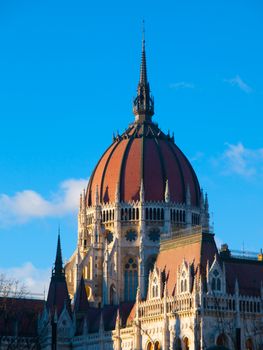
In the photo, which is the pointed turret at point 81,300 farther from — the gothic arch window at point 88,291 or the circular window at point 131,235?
the circular window at point 131,235

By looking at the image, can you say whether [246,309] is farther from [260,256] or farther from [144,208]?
[144,208]

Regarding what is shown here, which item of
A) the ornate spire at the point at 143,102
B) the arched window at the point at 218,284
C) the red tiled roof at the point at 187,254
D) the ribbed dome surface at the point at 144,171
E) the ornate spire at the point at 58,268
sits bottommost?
the arched window at the point at 218,284

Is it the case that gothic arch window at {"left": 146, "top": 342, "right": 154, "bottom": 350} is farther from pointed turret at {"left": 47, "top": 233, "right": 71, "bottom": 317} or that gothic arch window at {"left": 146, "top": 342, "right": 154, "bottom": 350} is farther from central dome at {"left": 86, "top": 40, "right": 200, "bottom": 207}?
central dome at {"left": 86, "top": 40, "right": 200, "bottom": 207}

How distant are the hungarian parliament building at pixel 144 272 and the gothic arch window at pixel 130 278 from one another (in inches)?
4.5

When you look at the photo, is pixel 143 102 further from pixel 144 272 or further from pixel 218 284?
pixel 218 284

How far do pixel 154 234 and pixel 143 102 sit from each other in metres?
20.2

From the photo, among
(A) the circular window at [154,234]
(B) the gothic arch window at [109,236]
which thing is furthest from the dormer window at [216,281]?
(B) the gothic arch window at [109,236]

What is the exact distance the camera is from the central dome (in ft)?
368

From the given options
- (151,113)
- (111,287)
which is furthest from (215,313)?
(151,113)

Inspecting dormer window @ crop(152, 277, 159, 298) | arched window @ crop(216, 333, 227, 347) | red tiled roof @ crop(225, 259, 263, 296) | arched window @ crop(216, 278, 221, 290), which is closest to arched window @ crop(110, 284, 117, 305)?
dormer window @ crop(152, 277, 159, 298)

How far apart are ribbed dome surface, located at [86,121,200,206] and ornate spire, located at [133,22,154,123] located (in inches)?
230

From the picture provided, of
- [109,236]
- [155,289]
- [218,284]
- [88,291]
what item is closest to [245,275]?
[218,284]

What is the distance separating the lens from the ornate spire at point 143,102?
122 metres

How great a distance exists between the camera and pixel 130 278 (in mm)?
110812
